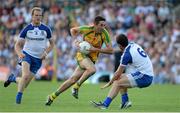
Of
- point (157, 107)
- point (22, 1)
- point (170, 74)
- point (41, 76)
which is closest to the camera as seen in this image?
point (157, 107)

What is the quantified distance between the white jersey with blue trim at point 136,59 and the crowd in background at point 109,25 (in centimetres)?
1598

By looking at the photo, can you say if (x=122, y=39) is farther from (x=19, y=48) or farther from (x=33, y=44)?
(x=19, y=48)

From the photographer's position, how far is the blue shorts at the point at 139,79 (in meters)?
18.6

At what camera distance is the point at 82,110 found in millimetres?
18078

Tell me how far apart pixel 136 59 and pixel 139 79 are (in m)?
0.50

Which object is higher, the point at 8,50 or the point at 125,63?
the point at 125,63

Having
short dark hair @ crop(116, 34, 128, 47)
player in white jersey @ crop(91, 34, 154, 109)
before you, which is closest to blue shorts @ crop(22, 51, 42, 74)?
player in white jersey @ crop(91, 34, 154, 109)

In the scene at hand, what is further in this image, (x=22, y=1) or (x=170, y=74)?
(x=22, y=1)

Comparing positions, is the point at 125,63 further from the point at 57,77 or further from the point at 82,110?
the point at 57,77

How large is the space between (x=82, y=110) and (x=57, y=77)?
19.0m

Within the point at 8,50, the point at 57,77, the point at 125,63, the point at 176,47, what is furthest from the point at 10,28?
the point at 125,63

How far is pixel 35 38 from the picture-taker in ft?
66.8

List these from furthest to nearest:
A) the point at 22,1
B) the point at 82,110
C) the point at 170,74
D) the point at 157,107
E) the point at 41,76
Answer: the point at 22,1 → the point at 41,76 → the point at 170,74 → the point at 157,107 → the point at 82,110

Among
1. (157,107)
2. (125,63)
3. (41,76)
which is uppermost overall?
(125,63)
